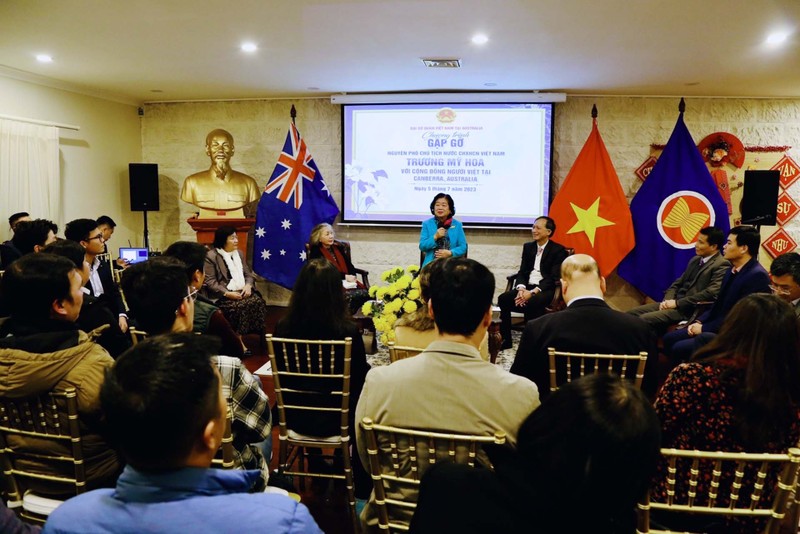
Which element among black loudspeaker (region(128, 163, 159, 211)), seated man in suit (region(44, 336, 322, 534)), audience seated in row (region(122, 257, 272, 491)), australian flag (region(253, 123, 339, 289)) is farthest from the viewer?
black loudspeaker (region(128, 163, 159, 211))

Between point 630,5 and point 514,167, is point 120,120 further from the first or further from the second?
point 630,5

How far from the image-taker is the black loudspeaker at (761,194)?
18.8ft

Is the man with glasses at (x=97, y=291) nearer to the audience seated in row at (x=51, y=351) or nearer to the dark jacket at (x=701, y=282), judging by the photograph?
the audience seated in row at (x=51, y=351)

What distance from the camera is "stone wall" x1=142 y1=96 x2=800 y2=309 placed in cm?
610

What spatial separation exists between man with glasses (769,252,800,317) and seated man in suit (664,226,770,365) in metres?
0.28

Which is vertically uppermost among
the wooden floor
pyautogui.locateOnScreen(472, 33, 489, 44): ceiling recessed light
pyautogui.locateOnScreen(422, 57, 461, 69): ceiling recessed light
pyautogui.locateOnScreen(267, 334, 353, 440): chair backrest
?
pyautogui.locateOnScreen(422, 57, 461, 69): ceiling recessed light

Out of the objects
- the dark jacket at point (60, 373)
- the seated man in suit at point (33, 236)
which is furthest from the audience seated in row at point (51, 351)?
the seated man in suit at point (33, 236)

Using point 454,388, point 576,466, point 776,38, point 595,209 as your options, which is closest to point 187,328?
point 454,388

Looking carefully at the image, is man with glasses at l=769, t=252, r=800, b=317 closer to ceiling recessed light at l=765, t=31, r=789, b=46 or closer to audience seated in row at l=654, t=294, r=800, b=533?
ceiling recessed light at l=765, t=31, r=789, b=46

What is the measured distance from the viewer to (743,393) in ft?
5.04

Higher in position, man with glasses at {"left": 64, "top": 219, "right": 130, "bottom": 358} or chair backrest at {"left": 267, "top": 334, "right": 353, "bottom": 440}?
man with glasses at {"left": 64, "top": 219, "right": 130, "bottom": 358}

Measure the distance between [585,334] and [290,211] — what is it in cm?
479

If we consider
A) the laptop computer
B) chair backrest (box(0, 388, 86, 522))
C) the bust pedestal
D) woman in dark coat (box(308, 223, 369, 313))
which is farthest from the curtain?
chair backrest (box(0, 388, 86, 522))

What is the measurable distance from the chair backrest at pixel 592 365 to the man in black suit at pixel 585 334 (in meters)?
0.07
